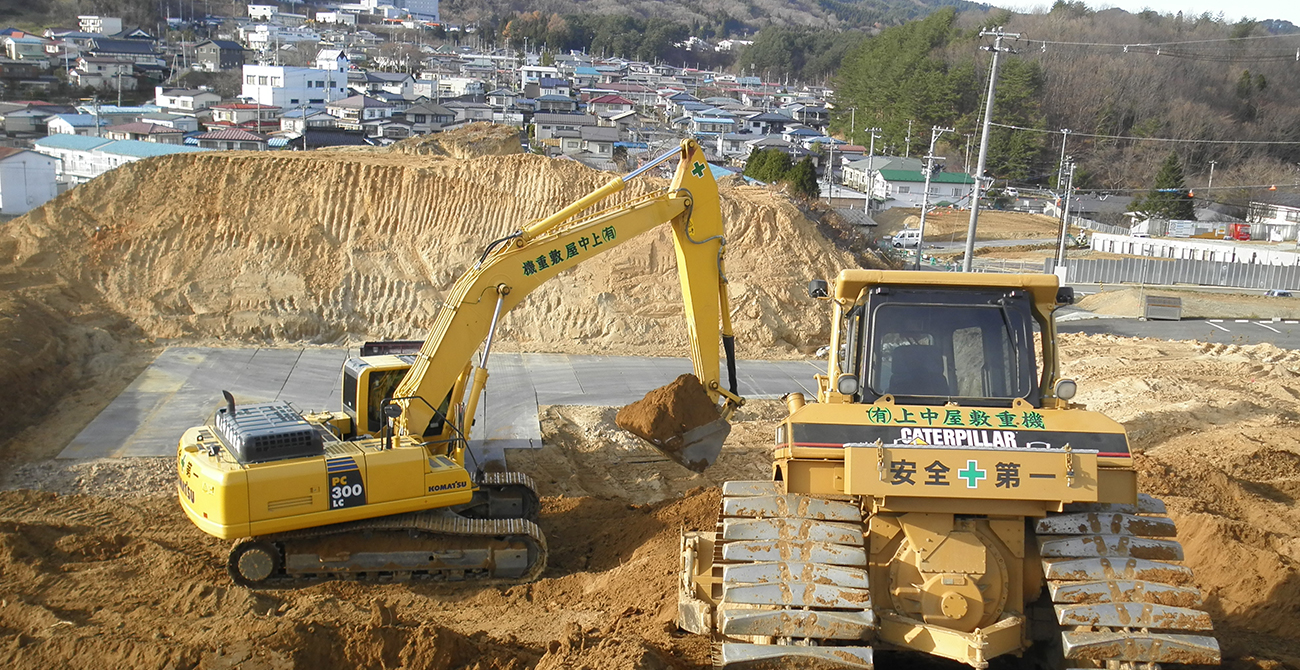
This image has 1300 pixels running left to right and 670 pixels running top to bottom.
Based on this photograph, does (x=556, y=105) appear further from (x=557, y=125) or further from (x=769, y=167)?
(x=769, y=167)

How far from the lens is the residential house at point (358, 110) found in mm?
60125

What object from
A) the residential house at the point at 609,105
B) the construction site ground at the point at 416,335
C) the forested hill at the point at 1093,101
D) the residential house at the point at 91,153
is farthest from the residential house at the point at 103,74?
the construction site ground at the point at 416,335

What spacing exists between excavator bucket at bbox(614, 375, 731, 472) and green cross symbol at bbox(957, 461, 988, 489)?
17.9 feet

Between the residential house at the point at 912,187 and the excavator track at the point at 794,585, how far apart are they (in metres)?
50.1

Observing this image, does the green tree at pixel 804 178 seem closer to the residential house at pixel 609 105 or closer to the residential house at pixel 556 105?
the residential house at pixel 609 105

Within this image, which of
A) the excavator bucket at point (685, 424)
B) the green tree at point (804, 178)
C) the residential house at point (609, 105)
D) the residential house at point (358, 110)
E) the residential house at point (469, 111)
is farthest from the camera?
the residential house at point (609, 105)

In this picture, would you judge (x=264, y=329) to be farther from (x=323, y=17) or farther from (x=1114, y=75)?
(x=323, y=17)

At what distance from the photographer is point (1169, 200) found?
176 feet

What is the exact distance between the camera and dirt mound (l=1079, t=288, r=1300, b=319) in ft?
94.4

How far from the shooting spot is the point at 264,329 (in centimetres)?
2055

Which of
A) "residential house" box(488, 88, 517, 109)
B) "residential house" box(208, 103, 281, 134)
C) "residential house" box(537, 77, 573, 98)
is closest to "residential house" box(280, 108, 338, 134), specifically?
"residential house" box(208, 103, 281, 134)

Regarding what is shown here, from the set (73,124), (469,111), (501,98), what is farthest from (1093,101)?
(73,124)

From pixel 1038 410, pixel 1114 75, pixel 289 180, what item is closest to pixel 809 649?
pixel 1038 410

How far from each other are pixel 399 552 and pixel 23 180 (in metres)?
34.4
